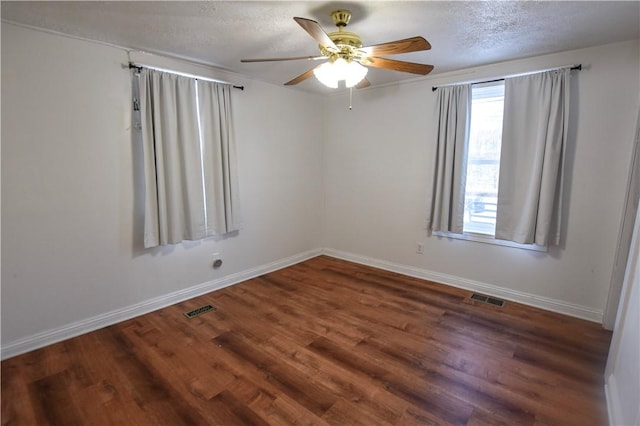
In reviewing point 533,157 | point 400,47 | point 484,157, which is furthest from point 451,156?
point 400,47

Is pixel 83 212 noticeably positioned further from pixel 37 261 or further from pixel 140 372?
pixel 140 372

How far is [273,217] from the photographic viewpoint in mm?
4098

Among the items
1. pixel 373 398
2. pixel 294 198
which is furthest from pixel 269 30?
pixel 373 398

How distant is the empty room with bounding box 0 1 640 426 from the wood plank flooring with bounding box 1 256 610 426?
0.06ft

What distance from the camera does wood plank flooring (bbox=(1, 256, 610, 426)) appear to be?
1.80 m

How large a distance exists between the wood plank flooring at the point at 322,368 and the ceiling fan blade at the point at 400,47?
2.09 m

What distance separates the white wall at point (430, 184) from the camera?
2.65 m

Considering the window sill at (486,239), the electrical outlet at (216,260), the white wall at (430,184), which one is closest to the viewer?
the white wall at (430,184)

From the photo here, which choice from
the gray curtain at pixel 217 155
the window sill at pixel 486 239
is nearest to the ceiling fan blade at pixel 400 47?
the gray curtain at pixel 217 155

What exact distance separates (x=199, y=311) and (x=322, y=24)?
8.90 ft

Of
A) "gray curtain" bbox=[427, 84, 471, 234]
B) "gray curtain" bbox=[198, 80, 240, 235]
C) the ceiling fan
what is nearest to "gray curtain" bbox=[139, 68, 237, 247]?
"gray curtain" bbox=[198, 80, 240, 235]

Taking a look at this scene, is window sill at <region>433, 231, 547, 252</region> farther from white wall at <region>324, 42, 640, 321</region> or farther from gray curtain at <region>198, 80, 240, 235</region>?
gray curtain at <region>198, 80, 240, 235</region>

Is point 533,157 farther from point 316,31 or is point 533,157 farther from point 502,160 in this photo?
point 316,31

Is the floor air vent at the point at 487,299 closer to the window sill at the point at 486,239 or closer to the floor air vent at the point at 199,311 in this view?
the window sill at the point at 486,239
